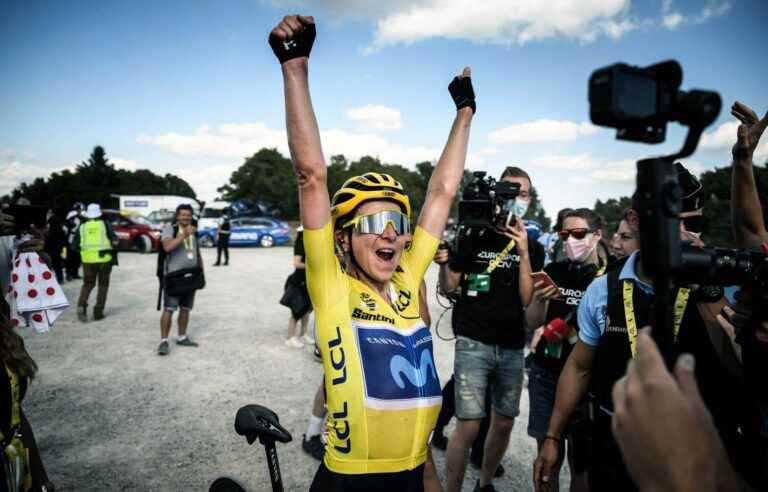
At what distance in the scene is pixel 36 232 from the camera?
438 centimetres

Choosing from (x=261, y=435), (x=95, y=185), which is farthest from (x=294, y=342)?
(x=95, y=185)

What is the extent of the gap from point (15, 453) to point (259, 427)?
3.89 feet

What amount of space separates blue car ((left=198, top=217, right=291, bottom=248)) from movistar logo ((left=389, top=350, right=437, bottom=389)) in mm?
22520

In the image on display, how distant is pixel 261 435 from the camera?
1.87 meters

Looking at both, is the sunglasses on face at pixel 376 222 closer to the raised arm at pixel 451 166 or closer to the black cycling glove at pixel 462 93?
the raised arm at pixel 451 166

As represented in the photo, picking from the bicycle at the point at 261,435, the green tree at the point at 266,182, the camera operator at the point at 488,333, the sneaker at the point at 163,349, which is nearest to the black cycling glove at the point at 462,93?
the camera operator at the point at 488,333

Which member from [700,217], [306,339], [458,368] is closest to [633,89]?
[700,217]

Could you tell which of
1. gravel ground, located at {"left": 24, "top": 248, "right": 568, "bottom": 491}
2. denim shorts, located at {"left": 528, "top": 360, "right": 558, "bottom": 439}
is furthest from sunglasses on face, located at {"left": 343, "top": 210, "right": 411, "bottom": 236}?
gravel ground, located at {"left": 24, "top": 248, "right": 568, "bottom": 491}

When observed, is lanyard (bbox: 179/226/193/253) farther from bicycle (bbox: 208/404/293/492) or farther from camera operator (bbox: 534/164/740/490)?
camera operator (bbox: 534/164/740/490)

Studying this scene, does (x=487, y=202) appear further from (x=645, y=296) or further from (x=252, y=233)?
(x=252, y=233)

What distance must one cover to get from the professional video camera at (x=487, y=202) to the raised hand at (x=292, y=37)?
1735 millimetres

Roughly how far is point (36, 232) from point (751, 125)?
608 cm

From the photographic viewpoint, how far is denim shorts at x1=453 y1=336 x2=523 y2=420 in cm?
319

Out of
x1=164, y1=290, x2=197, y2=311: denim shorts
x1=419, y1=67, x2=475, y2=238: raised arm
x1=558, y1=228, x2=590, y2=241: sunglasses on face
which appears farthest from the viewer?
x1=164, y1=290, x2=197, y2=311: denim shorts
